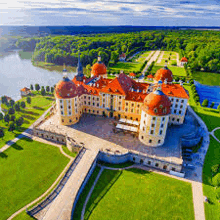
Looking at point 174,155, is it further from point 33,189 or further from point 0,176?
point 0,176

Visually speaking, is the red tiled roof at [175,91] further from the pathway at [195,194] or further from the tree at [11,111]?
the tree at [11,111]

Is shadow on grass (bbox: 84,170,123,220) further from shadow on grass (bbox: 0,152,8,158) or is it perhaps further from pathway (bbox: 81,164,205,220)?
shadow on grass (bbox: 0,152,8,158)

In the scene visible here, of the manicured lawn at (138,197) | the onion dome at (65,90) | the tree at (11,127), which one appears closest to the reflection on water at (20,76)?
the tree at (11,127)

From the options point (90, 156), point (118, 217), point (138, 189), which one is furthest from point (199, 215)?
point (90, 156)

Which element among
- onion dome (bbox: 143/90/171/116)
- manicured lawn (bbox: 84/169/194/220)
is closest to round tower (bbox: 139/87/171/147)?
onion dome (bbox: 143/90/171/116)

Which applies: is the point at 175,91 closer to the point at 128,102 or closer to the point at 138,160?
the point at 128,102
